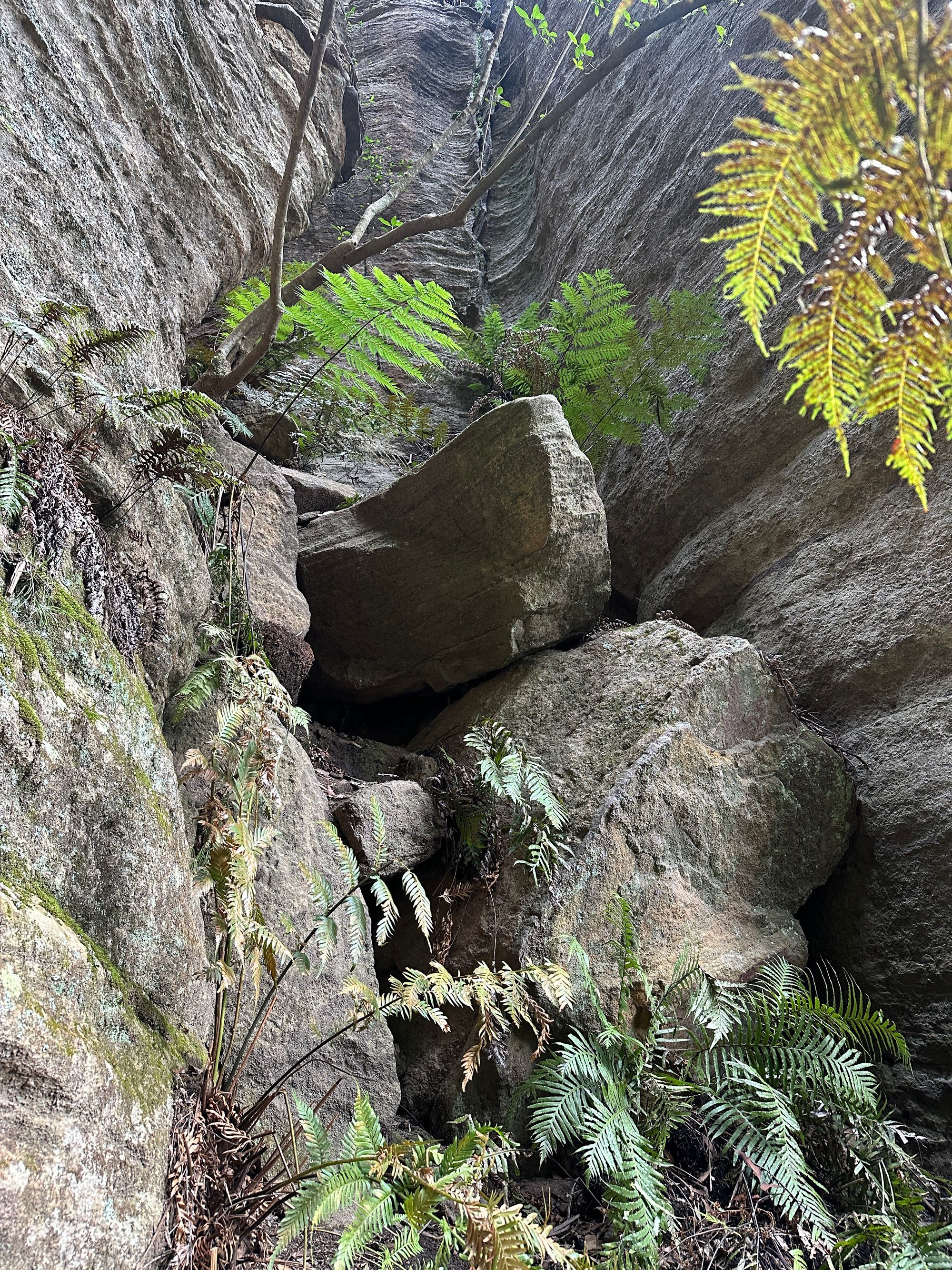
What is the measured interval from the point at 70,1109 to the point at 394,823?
83.4 inches

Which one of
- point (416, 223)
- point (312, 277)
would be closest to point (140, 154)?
point (312, 277)

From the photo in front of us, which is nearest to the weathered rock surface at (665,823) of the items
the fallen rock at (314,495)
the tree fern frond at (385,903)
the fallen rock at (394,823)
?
the fallen rock at (394,823)

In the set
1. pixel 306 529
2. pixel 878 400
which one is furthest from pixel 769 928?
pixel 306 529

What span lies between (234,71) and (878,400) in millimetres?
6345

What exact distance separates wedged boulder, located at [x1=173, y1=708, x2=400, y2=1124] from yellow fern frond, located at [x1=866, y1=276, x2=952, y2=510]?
241cm

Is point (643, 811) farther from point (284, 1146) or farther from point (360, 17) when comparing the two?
point (360, 17)

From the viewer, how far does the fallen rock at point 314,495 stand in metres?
5.94

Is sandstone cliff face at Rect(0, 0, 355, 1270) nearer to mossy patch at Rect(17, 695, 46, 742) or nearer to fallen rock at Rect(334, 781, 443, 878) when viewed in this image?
mossy patch at Rect(17, 695, 46, 742)

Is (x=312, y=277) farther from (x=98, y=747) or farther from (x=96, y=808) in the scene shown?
(x=96, y=808)

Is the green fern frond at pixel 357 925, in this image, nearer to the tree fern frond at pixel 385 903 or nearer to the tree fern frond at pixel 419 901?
the tree fern frond at pixel 385 903

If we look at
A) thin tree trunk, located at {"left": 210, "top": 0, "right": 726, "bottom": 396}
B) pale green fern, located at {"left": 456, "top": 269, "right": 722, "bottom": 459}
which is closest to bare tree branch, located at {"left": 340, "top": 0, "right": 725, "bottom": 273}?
thin tree trunk, located at {"left": 210, "top": 0, "right": 726, "bottom": 396}

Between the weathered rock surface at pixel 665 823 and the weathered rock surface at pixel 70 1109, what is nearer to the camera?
the weathered rock surface at pixel 70 1109

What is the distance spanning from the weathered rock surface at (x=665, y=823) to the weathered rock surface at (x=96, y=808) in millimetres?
1434

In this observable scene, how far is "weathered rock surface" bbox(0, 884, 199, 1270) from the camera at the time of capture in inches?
62.0
